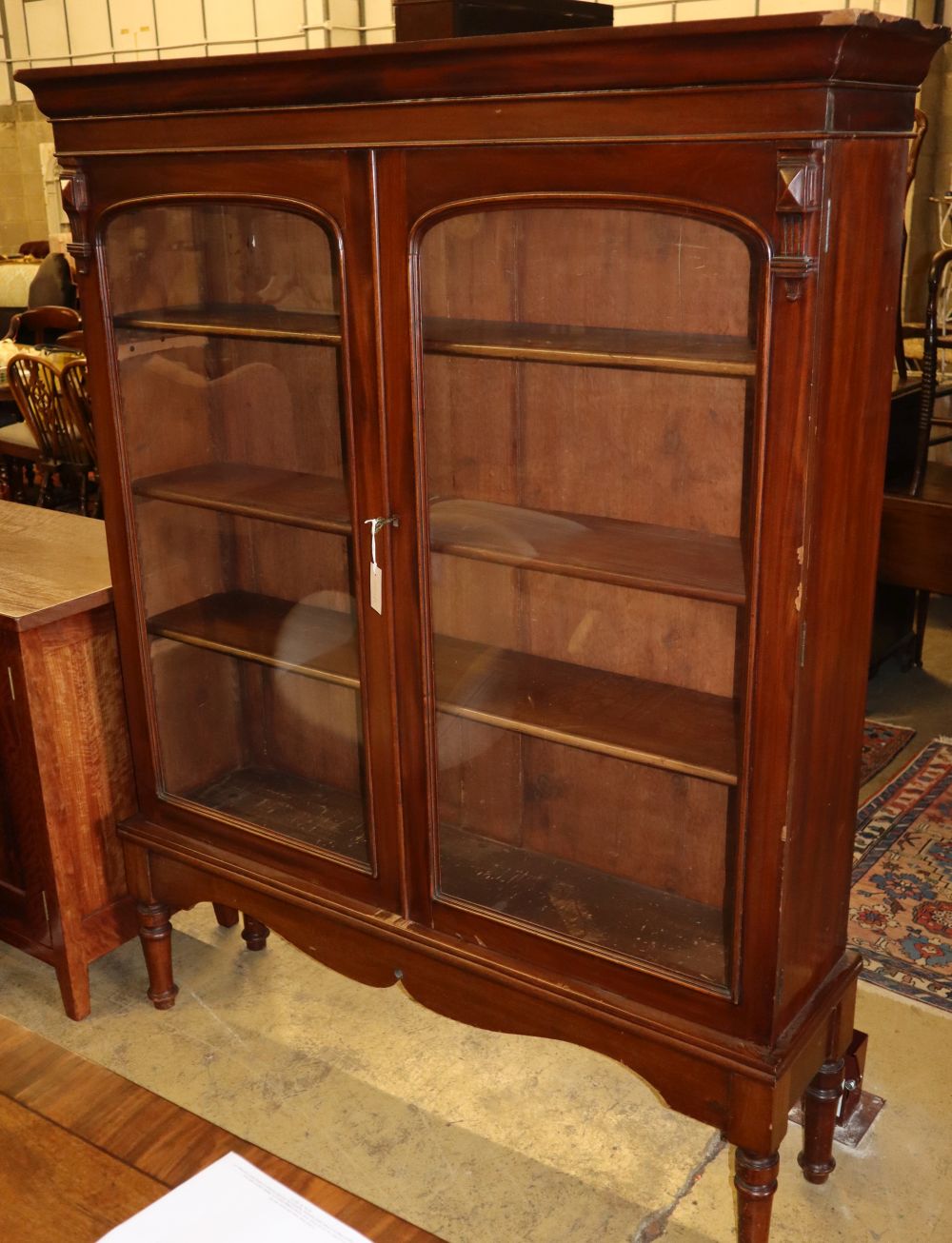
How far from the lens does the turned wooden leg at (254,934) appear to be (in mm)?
2625

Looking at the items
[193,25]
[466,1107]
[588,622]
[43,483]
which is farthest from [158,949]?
[193,25]

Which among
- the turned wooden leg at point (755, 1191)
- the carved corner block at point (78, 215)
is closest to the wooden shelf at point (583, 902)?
the turned wooden leg at point (755, 1191)

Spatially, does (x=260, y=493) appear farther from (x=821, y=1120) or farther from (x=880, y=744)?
A: (x=880, y=744)

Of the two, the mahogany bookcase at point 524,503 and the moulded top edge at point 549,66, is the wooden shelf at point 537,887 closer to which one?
the mahogany bookcase at point 524,503

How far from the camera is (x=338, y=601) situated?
2.04 metres

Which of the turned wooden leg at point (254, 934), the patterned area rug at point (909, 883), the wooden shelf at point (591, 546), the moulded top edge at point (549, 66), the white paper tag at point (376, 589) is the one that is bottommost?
the patterned area rug at point (909, 883)

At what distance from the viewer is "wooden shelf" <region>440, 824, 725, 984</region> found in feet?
5.92

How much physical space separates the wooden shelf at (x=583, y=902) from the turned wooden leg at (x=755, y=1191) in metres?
0.26

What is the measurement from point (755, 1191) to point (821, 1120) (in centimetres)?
30

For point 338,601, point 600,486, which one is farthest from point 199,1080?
point 600,486

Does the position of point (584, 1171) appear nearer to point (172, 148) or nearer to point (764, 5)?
point (172, 148)

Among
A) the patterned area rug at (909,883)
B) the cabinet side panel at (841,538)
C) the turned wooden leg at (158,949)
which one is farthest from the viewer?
the patterned area rug at (909,883)

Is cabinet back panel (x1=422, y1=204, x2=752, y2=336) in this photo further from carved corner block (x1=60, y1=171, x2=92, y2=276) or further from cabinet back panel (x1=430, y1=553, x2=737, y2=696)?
carved corner block (x1=60, y1=171, x2=92, y2=276)

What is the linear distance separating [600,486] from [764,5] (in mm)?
6309
